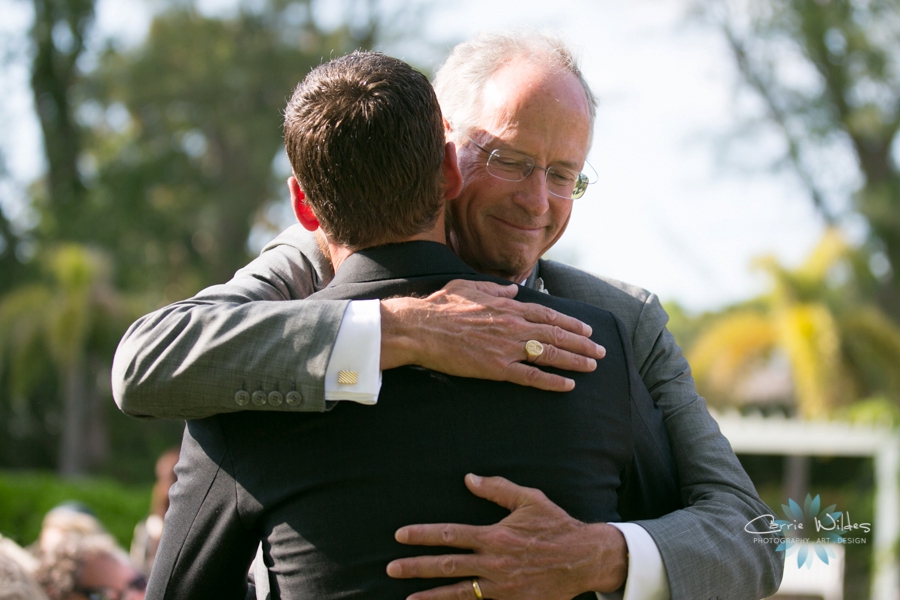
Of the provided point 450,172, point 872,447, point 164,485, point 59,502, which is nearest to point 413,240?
point 450,172

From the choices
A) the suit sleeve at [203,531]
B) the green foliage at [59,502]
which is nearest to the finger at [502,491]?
the suit sleeve at [203,531]

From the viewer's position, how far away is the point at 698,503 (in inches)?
87.4

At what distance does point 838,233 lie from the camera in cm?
1623

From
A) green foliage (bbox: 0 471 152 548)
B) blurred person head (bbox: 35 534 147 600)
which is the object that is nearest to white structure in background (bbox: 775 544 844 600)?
blurred person head (bbox: 35 534 147 600)

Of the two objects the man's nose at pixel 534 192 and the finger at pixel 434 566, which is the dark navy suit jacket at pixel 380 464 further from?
the man's nose at pixel 534 192

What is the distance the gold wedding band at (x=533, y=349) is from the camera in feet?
6.07

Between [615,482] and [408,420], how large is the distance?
20.4 inches

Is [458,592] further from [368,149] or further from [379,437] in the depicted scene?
[368,149]

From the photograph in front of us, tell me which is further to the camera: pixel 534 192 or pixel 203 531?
pixel 534 192

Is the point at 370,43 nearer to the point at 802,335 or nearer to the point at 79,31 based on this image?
the point at 79,31

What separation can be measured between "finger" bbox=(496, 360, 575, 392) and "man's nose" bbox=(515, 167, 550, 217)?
0.82 metres

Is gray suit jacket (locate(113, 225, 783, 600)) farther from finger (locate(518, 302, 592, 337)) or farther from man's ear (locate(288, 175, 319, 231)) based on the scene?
finger (locate(518, 302, 592, 337))

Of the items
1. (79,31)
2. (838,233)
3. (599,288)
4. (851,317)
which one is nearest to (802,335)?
(851,317)

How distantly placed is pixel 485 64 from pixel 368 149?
101cm
